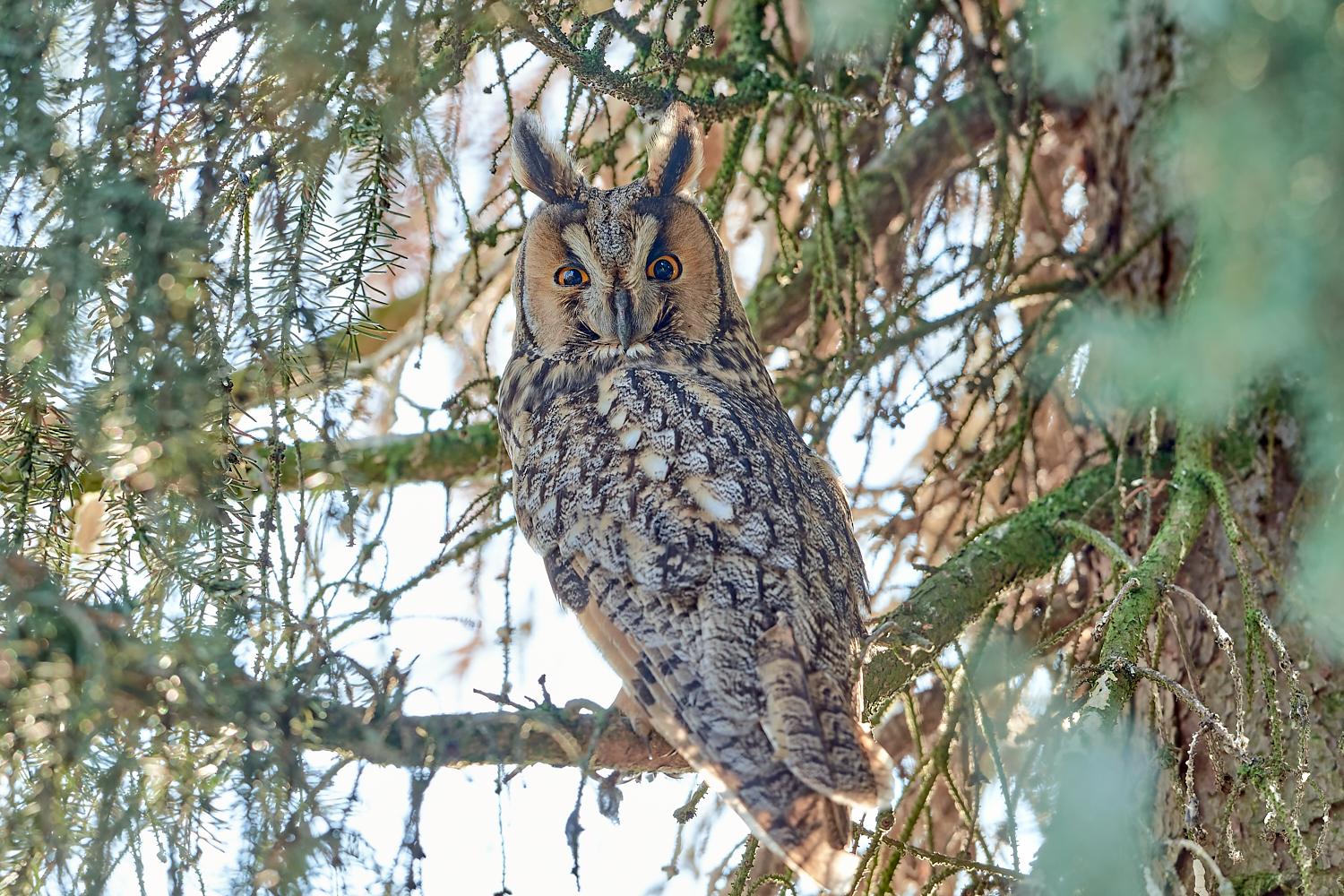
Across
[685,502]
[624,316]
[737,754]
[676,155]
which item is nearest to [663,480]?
[685,502]

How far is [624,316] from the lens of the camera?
2494 mm

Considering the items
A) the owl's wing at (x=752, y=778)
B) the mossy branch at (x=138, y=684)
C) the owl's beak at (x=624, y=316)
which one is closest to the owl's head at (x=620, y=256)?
the owl's beak at (x=624, y=316)

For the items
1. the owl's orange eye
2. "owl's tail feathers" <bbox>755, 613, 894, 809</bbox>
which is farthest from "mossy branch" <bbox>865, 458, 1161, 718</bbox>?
the owl's orange eye

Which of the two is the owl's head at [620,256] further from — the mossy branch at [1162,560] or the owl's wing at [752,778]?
the mossy branch at [1162,560]

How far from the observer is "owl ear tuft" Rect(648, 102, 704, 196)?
263 cm

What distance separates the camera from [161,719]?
4.06ft

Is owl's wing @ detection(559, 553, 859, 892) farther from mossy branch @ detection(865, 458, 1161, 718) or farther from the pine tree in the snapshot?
mossy branch @ detection(865, 458, 1161, 718)

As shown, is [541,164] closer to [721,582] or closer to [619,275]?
[619,275]

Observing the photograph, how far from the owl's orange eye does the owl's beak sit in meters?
0.16

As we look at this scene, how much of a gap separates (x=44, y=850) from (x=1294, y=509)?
8.32ft

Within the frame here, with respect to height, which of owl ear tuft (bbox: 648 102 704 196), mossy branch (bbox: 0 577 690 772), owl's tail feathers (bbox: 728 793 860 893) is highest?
owl ear tuft (bbox: 648 102 704 196)

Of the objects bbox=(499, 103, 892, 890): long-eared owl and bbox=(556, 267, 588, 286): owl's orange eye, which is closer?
A: bbox=(499, 103, 892, 890): long-eared owl

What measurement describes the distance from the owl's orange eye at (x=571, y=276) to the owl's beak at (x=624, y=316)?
6.3 inches

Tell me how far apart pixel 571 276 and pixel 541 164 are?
335 mm
